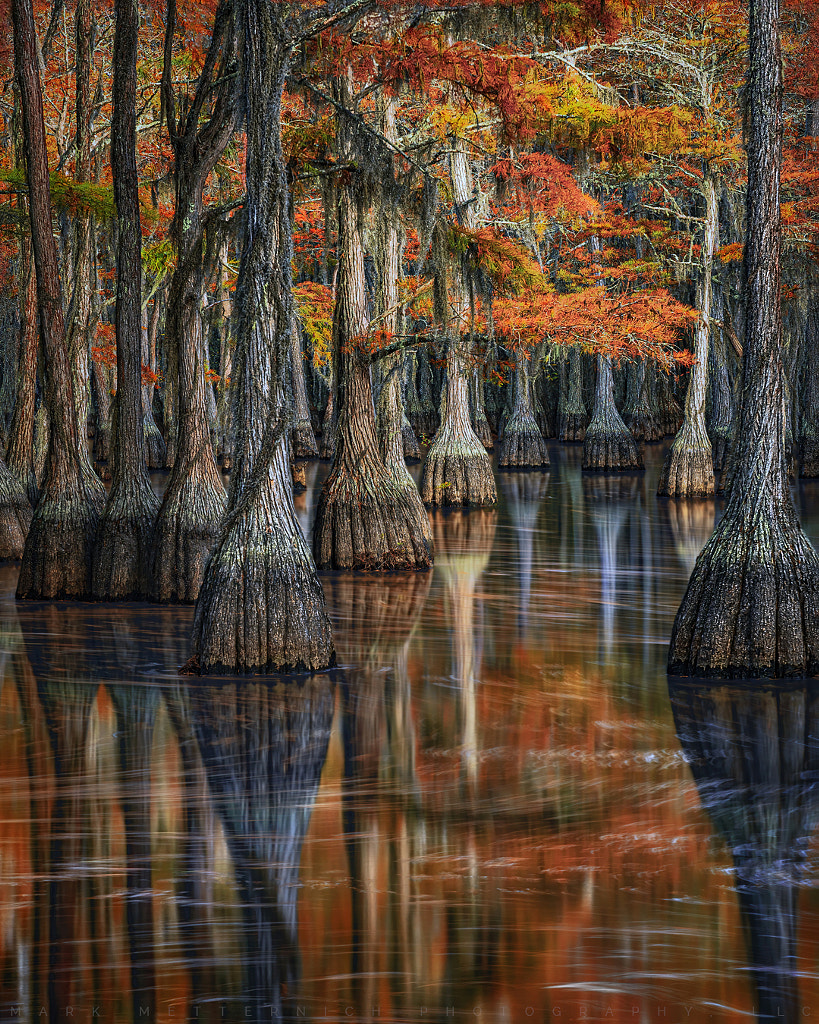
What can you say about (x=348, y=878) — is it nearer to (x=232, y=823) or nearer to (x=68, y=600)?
(x=232, y=823)

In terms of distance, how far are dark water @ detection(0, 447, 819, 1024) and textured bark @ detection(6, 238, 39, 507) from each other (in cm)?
567

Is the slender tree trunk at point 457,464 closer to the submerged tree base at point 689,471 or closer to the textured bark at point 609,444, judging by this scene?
the submerged tree base at point 689,471

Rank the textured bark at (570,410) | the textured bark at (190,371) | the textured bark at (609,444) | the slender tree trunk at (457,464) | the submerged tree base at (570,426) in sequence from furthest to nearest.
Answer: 1. the submerged tree base at (570,426)
2. the textured bark at (570,410)
3. the textured bark at (609,444)
4. the slender tree trunk at (457,464)
5. the textured bark at (190,371)

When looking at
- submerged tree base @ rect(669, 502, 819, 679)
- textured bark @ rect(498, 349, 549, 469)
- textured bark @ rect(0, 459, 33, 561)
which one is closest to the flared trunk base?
textured bark @ rect(0, 459, 33, 561)

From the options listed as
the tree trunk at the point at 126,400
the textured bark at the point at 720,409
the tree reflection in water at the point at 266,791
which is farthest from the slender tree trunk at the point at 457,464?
the tree reflection in water at the point at 266,791

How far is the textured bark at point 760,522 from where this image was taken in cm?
843

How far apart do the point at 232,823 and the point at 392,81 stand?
8.48m

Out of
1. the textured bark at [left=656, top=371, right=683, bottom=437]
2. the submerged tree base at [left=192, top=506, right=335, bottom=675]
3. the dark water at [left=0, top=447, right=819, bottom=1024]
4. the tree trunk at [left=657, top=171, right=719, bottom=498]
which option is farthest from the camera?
the textured bark at [left=656, top=371, right=683, bottom=437]

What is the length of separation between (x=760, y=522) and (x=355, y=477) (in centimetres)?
617

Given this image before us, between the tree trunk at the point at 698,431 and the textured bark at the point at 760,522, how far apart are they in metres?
13.2

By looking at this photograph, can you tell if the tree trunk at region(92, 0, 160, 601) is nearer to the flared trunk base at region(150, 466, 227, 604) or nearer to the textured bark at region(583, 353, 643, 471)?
the flared trunk base at region(150, 466, 227, 604)

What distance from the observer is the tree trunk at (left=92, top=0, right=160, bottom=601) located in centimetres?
1218

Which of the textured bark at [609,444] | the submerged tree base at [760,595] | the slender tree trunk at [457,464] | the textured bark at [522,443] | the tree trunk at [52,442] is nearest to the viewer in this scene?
the submerged tree base at [760,595]

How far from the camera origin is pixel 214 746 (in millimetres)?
7809
